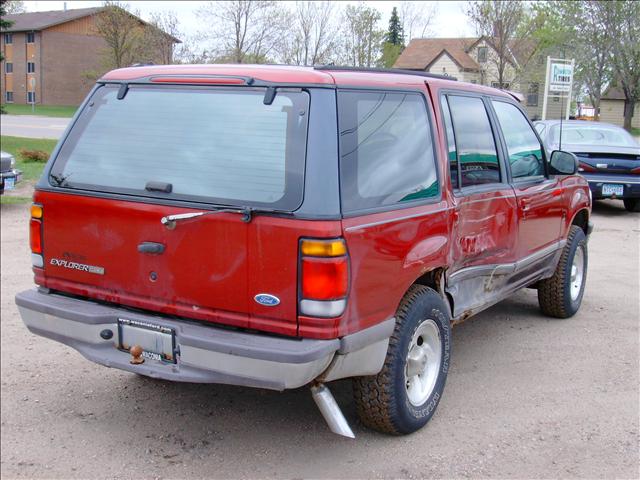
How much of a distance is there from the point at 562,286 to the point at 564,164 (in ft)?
3.52

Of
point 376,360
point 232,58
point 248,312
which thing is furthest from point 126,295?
point 232,58

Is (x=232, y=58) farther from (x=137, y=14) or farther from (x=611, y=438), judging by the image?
(x=611, y=438)

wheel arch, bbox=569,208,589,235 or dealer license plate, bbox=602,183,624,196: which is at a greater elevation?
wheel arch, bbox=569,208,589,235

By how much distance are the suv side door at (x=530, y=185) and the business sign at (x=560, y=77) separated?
12.9 metres

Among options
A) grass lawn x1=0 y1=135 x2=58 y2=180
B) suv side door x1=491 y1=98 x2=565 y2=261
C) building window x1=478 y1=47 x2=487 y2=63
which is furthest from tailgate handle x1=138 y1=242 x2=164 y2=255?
building window x1=478 y1=47 x2=487 y2=63

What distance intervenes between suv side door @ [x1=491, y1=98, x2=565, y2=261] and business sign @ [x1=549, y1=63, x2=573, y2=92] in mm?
12929

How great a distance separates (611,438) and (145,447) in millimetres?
2589

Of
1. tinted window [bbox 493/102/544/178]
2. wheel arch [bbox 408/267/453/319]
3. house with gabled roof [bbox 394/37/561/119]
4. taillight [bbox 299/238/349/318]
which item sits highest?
house with gabled roof [bbox 394/37/561/119]

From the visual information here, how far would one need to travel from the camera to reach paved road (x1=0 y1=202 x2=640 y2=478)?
3.62m

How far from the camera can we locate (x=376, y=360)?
3.48 meters

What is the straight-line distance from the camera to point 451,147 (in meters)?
4.23

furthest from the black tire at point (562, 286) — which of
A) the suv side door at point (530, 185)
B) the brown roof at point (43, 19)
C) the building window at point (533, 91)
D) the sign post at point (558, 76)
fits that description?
the building window at point (533, 91)

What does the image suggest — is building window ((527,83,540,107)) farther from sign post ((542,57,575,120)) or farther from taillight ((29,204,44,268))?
taillight ((29,204,44,268))

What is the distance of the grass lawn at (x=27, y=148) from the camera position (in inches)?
570
